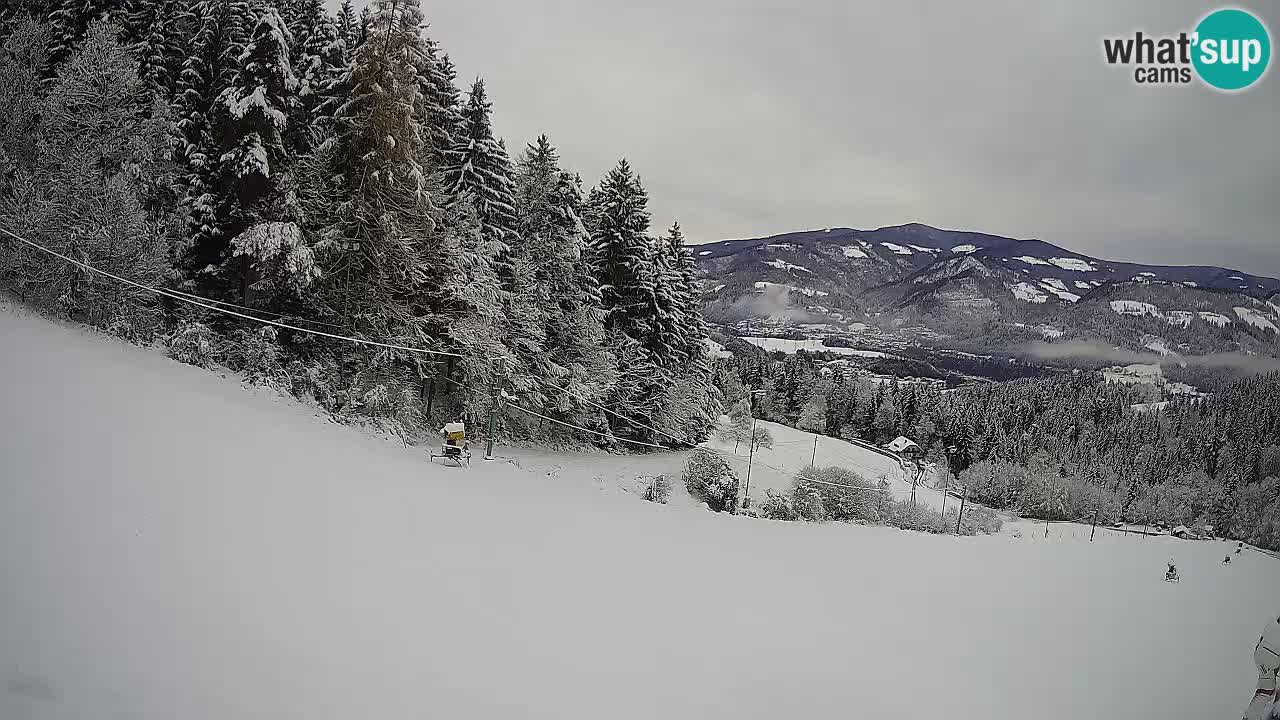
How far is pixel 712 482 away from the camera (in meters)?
15.9

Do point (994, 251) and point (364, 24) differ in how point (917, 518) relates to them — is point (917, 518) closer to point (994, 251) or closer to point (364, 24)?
point (994, 251)

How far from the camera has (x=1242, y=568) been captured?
8047mm

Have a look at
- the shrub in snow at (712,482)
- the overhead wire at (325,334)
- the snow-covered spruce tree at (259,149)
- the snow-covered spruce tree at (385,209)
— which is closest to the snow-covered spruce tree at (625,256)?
the overhead wire at (325,334)

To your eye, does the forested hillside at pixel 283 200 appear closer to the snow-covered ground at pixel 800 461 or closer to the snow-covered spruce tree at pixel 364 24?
the snow-covered spruce tree at pixel 364 24

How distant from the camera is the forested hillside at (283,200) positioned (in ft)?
37.2

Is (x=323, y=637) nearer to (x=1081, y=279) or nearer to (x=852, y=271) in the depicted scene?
(x=1081, y=279)

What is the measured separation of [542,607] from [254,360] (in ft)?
33.3

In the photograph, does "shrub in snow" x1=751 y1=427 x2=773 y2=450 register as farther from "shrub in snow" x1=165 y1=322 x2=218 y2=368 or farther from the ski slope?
"shrub in snow" x1=165 y1=322 x2=218 y2=368

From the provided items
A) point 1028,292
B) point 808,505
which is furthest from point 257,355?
point 1028,292

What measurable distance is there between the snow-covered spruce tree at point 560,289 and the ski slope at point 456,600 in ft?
29.0

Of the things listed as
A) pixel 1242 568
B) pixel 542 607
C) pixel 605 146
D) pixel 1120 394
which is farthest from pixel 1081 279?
pixel 542 607

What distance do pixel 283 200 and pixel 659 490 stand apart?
9.90m

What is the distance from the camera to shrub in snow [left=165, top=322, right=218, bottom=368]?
1084cm

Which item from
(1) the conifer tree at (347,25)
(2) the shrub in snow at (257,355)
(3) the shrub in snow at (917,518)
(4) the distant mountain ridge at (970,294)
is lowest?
(3) the shrub in snow at (917,518)
